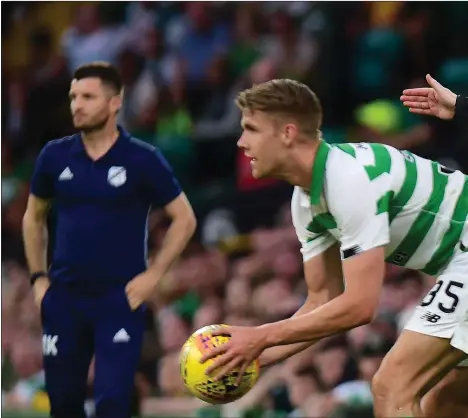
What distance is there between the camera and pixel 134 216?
692 cm

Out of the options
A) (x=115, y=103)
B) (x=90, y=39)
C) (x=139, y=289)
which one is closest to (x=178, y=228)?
(x=139, y=289)

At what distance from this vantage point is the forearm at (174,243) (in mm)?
6887

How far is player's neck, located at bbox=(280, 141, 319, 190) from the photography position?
5273mm

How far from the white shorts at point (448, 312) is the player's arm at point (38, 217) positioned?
8.41 feet

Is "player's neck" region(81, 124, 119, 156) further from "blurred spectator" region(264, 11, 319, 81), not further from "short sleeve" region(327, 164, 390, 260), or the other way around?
"blurred spectator" region(264, 11, 319, 81)

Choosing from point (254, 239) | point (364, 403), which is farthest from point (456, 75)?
point (364, 403)

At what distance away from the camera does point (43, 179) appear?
7.06m

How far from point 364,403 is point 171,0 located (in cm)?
576

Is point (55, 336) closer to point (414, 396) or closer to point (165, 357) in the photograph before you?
point (414, 396)

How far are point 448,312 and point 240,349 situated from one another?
94 cm

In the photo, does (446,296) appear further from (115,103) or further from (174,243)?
(115,103)

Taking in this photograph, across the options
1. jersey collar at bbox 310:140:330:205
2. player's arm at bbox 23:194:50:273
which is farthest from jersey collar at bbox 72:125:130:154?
jersey collar at bbox 310:140:330:205

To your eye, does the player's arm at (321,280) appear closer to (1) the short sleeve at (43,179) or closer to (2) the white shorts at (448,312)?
(2) the white shorts at (448,312)

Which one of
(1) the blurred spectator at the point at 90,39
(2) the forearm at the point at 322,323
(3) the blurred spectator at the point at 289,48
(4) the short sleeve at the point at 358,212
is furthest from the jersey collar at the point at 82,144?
(1) the blurred spectator at the point at 90,39
